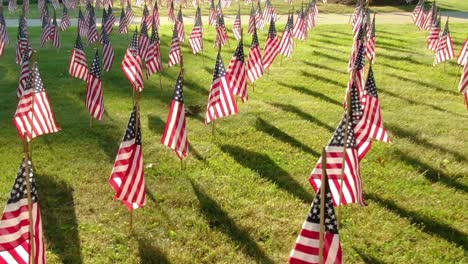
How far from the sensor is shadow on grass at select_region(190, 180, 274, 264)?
8.46m

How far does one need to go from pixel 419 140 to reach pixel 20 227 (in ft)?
34.4

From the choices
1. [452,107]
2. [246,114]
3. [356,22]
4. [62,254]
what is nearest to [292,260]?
[62,254]

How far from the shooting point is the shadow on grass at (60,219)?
27.6ft

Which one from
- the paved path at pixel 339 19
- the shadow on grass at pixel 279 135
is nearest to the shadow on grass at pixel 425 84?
the shadow on grass at pixel 279 135

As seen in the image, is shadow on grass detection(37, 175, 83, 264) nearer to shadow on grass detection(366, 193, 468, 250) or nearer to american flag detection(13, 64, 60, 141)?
american flag detection(13, 64, 60, 141)

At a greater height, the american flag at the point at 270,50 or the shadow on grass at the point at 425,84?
the american flag at the point at 270,50

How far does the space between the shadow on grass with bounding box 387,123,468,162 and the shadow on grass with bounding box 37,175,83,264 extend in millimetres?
8765

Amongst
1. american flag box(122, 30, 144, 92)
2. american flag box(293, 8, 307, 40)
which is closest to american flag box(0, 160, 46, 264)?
american flag box(122, 30, 144, 92)

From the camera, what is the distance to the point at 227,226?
926cm

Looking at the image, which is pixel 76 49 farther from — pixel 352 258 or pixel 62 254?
pixel 352 258

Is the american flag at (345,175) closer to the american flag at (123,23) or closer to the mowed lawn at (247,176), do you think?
the mowed lawn at (247,176)

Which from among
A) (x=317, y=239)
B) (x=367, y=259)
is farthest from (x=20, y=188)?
(x=367, y=259)

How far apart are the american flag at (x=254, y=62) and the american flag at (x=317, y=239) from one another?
11.3m

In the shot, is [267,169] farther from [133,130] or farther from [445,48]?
[445,48]
